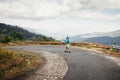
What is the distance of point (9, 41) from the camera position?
4784cm

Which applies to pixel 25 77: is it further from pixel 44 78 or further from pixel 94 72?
pixel 94 72

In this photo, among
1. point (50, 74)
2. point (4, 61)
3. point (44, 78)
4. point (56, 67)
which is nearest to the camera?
point (44, 78)

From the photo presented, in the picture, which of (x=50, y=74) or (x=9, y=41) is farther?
(x=9, y=41)

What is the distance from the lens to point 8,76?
612 inches

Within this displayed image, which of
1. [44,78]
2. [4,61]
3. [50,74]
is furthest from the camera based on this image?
[4,61]

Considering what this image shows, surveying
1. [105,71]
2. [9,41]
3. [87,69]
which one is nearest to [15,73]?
[87,69]

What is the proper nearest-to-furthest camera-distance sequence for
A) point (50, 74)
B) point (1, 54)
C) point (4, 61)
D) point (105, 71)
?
point (50, 74) → point (105, 71) → point (4, 61) → point (1, 54)

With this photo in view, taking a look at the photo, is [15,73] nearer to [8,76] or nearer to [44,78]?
[8,76]

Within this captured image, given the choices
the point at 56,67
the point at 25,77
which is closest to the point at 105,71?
the point at 56,67

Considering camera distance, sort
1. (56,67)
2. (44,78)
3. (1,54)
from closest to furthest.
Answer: (44,78) → (56,67) → (1,54)

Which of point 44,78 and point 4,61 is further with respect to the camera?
point 4,61

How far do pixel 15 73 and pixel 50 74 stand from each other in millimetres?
2443

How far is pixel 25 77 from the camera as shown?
14898 millimetres

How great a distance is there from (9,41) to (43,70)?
32.2m
